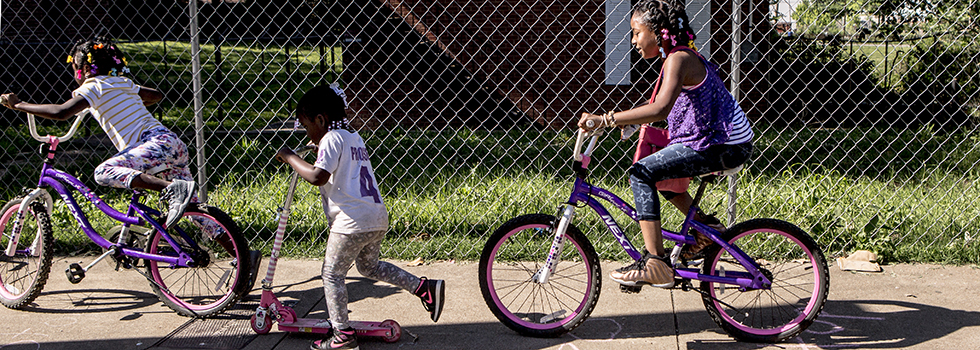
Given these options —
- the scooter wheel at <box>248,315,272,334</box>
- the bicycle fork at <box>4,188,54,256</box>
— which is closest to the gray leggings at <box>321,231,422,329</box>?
the scooter wheel at <box>248,315,272,334</box>

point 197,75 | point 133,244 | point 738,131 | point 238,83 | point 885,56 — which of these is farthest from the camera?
point 238,83

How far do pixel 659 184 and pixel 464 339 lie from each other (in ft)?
3.74

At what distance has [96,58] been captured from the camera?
4055mm

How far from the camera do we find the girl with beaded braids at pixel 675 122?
3270 mm

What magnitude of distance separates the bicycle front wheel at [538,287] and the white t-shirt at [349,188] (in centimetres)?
62

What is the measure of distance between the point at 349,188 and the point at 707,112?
1.54 m

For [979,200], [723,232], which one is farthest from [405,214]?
[979,200]

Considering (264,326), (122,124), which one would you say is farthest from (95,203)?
(264,326)

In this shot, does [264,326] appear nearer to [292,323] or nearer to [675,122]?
[292,323]

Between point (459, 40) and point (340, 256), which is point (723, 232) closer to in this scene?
point (340, 256)

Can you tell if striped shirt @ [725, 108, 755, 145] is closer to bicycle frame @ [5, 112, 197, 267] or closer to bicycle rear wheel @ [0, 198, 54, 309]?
bicycle frame @ [5, 112, 197, 267]

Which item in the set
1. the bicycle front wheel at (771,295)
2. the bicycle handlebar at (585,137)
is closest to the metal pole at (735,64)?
the bicycle front wheel at (771,295)

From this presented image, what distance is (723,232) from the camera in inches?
141

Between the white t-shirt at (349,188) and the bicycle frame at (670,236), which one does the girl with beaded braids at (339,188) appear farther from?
the bicycle frame at (670,236)
